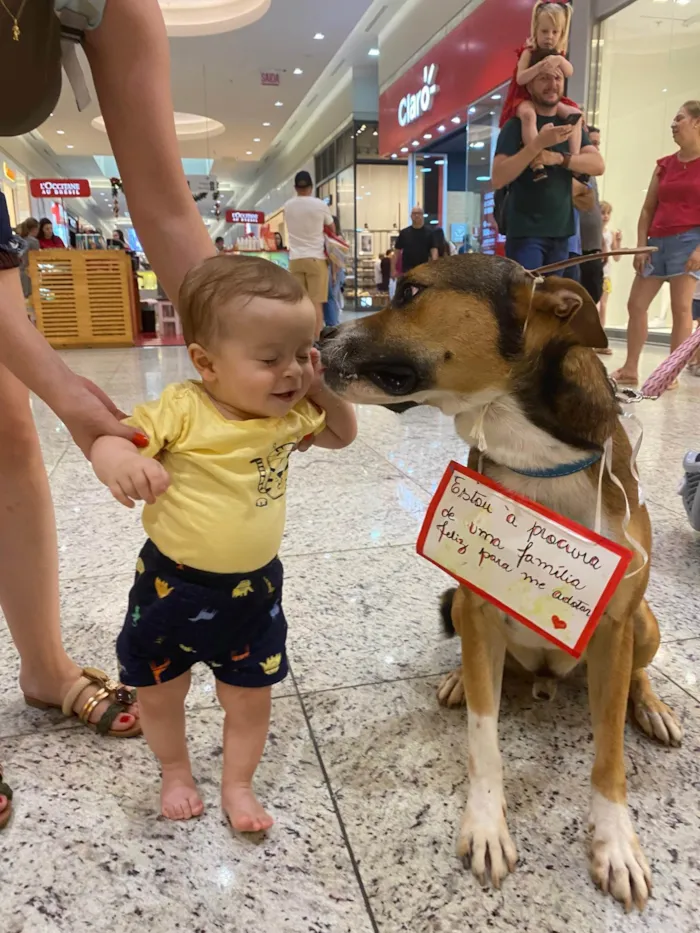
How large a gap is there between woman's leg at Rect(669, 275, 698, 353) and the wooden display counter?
880cm

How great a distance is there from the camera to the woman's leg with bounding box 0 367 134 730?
1432mm

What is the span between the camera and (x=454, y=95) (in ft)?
38.2

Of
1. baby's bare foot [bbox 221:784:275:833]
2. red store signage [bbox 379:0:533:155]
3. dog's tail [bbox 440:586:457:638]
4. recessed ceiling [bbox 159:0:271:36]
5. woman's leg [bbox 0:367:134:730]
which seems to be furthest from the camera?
recessed ceiling [bbox 159:0:271:36]

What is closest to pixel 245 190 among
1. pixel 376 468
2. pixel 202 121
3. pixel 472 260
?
pixel 202 121

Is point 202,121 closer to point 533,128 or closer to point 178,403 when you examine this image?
point 533,128

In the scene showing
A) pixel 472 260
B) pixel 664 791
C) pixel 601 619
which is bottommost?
pixel 664 791

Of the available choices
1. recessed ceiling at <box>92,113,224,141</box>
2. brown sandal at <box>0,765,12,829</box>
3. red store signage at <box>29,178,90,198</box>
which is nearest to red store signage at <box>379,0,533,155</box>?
recessed ceiling at <box>92,113,224,141</box>

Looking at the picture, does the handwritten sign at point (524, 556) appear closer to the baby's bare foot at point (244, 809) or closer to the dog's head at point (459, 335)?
the dog's head at point (459, 335)

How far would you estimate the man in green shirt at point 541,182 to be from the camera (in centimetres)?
355

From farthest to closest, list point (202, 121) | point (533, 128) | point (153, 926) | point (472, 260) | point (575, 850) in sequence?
point (202, 121)
point (533, 128)
point (472, 260)
point (575, 850)
point (153, 926)

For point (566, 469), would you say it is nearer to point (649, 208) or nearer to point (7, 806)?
point (7, 806)

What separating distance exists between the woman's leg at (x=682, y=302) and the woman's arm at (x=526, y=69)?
2666mm

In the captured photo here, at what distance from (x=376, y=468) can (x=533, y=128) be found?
200 cm

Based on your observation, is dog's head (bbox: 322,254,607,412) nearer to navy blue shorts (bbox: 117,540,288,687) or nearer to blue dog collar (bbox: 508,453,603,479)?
blue dog collar (bbox: 508,453,603,479)
